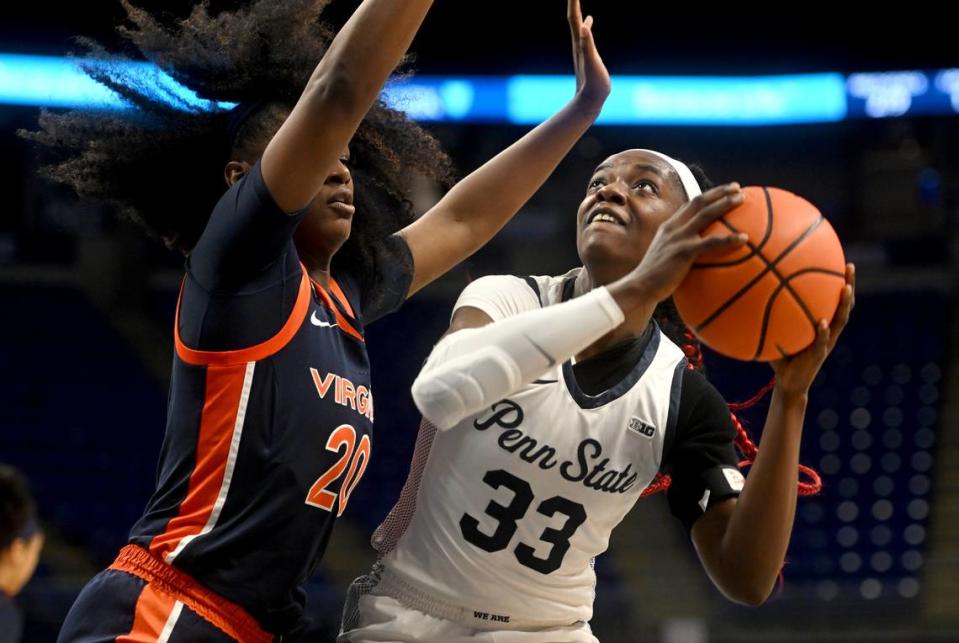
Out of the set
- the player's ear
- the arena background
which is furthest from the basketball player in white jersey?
the arena background

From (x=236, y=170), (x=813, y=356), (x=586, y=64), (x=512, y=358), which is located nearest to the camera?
(x=512, y=358)

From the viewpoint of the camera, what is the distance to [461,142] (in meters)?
14.9

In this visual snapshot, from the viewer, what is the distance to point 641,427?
130 inches

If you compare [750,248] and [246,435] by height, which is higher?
[750,248]

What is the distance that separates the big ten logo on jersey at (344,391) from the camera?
2.92 meters

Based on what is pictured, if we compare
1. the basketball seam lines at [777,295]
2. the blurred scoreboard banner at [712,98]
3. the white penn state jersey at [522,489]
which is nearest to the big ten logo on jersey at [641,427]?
the white penn state jersey at [522,489]

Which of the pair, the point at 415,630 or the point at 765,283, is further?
the point at 415,630

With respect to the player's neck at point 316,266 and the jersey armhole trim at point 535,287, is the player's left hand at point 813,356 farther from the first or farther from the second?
the player's neck at point 316,266

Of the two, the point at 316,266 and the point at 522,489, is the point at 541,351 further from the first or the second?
the point at 316,266

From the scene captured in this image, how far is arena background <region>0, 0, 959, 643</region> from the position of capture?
1204 cm

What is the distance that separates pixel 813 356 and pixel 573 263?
11.1 m

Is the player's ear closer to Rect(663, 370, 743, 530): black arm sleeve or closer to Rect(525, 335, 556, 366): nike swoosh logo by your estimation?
Rect(525, 335, 556, 366): nike swoosh logo

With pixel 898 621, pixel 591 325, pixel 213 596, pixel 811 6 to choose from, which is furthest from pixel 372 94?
pixel 811 6

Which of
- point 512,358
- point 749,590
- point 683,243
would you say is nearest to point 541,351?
point 512,358
